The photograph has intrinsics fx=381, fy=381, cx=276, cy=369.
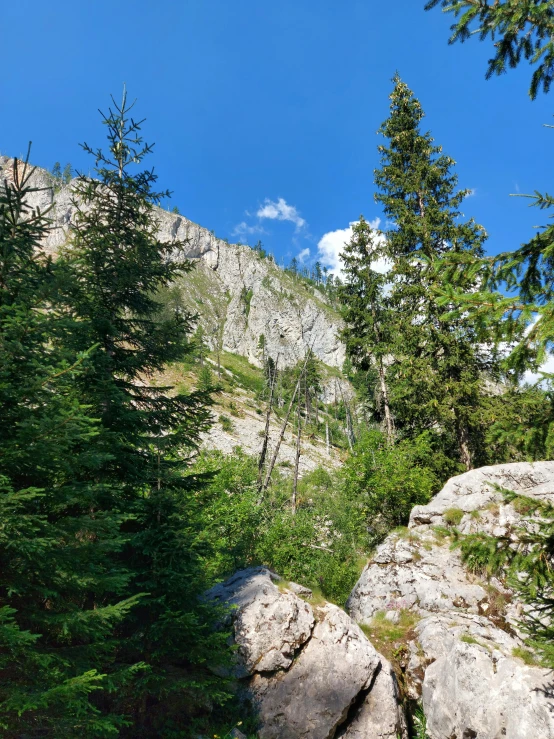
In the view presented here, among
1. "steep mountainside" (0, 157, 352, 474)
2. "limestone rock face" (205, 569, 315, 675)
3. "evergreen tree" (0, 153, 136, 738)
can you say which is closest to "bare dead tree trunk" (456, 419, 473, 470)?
"limestone rock face" (205, 569, 315, 675)

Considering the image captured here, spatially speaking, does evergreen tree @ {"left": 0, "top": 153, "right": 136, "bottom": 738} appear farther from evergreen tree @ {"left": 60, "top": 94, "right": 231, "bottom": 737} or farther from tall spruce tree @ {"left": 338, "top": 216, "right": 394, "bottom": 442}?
tall spruce tree @ {"left": 338, "top": 216, "right": 394, "bottom": 442}

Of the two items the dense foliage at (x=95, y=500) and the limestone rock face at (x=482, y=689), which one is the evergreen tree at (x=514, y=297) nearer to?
the dense foliage at (x=95, y=500)

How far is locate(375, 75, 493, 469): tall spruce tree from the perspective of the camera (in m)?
15.8

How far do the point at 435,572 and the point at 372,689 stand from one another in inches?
159

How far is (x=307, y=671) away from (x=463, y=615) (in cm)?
432

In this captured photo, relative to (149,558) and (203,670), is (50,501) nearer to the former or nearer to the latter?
(149,558)

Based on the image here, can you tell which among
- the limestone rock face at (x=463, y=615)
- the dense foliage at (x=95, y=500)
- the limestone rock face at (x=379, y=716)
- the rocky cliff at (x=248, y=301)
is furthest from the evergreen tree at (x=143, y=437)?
the rocky cliff at (x=248, y=301)

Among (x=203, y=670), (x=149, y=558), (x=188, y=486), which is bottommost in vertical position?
(x=203, y=670)

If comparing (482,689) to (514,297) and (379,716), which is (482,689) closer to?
(379,716)

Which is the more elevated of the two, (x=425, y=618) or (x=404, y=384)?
(x=404, y=384)

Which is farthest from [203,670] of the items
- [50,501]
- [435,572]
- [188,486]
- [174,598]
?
[435,572]

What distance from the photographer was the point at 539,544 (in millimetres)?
4184

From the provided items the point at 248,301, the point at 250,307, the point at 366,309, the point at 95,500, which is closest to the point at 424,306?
the point at 366,309

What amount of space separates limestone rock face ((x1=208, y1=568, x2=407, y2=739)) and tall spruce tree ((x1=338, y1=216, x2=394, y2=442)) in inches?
477
